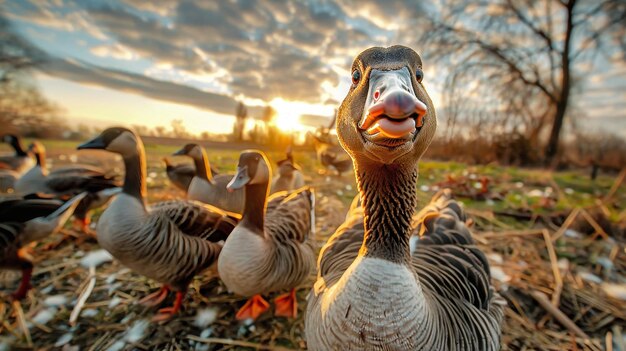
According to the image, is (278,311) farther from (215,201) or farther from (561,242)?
(561,242)

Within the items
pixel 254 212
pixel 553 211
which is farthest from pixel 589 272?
pixel 254 212

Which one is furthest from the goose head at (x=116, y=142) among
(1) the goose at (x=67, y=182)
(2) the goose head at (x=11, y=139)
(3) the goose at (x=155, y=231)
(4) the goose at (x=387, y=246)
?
(2) the goose head at (x=11, y=139)

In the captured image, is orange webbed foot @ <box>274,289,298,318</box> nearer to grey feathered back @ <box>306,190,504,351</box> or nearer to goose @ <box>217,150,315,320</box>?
goose @ <box>217,150,315,320</box>

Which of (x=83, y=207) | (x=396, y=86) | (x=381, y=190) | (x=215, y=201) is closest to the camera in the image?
(x=396, y=86)

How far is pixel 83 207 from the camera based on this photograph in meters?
4.03

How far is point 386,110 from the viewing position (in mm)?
873

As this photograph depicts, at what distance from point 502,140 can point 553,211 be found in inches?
349

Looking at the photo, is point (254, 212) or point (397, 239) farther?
point (254, 212)

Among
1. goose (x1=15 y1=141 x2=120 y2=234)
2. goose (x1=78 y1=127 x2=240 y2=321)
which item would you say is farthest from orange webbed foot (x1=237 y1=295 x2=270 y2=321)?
goose (x1=15 y1=141 x2=120 y2=234)

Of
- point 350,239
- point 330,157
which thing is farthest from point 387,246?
point 330,157

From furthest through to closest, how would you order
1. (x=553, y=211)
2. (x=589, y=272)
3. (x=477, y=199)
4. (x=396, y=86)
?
(x=477, y=199) → (x=553, y=211) → (x=589, y=272) → (x=396, y=86)

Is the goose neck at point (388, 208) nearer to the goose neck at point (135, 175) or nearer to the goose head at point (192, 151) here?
the goose neck at point (135, 175)

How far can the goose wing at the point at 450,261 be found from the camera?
1760 mm

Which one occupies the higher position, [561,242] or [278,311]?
[561,242]
